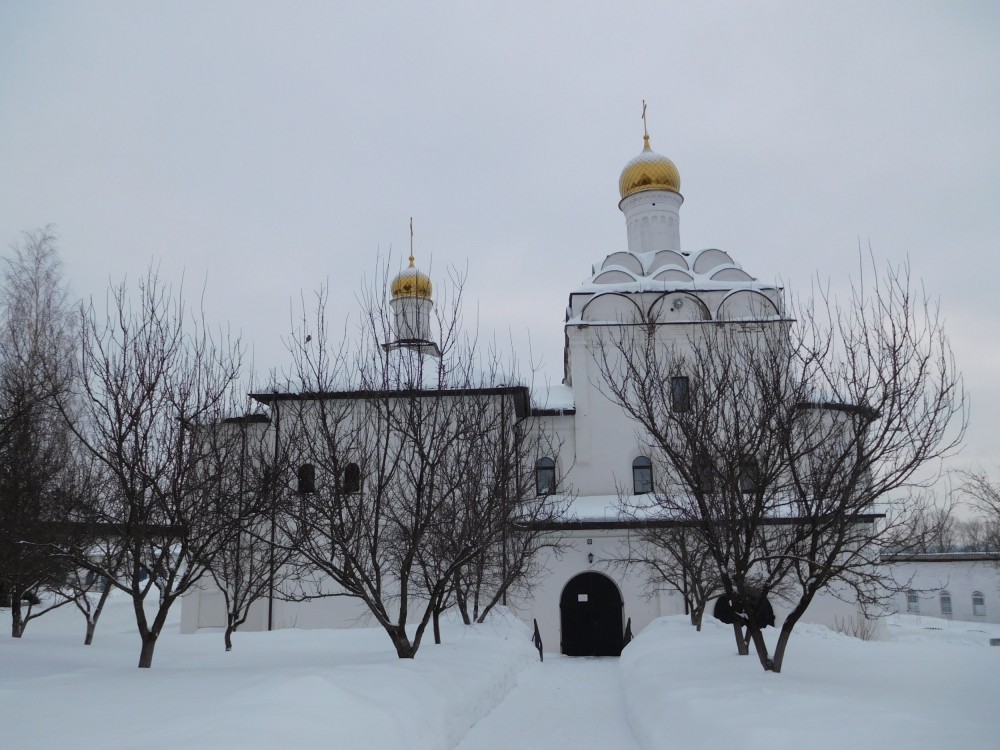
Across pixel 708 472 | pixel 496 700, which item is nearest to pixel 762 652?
pixel 708 472

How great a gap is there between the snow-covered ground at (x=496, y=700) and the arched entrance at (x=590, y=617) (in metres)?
6.03

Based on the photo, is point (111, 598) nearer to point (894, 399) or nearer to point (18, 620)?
point (18, 620)

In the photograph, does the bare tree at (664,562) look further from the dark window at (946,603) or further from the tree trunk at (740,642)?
the dark window at (946,603)

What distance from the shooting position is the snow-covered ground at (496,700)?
505cm

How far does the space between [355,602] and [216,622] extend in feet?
12.7

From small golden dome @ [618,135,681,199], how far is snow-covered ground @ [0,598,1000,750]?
1541 cm

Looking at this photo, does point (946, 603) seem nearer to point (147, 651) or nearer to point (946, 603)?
point (946, 603)

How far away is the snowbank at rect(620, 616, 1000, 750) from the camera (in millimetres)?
5078

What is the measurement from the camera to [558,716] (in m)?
9.51

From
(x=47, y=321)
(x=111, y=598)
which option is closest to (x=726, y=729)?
(x=47, y=321)

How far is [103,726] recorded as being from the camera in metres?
5.13

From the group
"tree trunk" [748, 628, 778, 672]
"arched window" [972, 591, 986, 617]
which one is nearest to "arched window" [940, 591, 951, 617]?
Answer: "arched window" [972, 591, 986, 617]

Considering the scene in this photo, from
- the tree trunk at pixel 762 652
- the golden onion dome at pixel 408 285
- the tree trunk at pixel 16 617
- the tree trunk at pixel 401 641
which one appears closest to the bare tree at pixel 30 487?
the tree trunk at pixel 16 617

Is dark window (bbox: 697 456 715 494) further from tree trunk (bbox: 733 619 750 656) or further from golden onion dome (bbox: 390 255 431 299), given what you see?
golden onion dome (bbox: 390 255 431 299)
